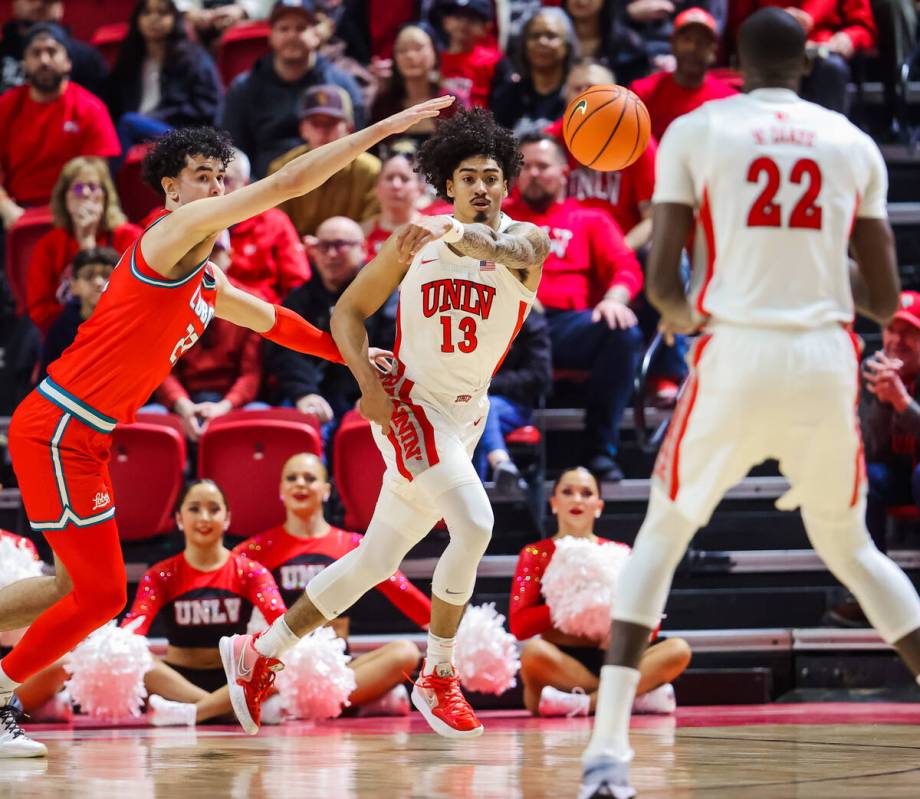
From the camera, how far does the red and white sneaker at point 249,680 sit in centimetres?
589

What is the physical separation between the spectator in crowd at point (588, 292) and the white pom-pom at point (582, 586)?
3.76ft

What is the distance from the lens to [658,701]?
727 centimetres

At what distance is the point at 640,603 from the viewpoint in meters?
4.02

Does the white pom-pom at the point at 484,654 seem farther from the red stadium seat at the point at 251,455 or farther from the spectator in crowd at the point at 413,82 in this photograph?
the spectator in crowd at the point at 413,82

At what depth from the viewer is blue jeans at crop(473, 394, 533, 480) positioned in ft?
27.0

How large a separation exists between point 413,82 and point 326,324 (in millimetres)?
2238

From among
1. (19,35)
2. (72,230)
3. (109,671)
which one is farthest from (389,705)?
(19,35)

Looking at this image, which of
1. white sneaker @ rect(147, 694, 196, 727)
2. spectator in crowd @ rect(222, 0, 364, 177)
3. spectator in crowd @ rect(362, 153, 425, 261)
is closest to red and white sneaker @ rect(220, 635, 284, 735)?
white sneaker @ rect(147, 694, 196, 727)

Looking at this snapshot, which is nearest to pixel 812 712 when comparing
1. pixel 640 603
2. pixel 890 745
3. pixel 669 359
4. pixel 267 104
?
pixel 890 745

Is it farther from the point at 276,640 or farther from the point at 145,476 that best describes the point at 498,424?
the point at 276,640

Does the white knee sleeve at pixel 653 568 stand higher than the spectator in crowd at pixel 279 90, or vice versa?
the spectator in crowd at pixel 279 90

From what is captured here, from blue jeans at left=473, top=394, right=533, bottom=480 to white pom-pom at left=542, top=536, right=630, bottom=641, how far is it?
0.91m

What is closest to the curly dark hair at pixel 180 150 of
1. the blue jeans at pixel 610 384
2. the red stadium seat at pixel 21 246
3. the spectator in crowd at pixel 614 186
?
the blue jeans at pixel 610 384

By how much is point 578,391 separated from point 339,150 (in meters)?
4.63
